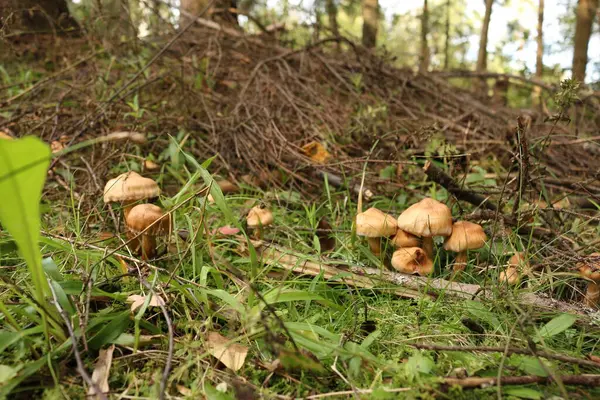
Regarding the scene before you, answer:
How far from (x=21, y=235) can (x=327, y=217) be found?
1.84 metres

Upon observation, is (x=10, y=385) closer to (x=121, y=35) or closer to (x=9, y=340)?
(x=9, y=340)

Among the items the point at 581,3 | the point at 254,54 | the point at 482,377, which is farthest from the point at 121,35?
the point at 581,3

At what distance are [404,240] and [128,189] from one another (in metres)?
1.36

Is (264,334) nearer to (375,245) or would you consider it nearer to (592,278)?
(375,245)

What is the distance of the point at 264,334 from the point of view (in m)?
1.19

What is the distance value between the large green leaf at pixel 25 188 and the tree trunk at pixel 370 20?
6.94m

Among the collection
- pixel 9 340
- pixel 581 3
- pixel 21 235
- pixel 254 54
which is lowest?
pixel 9 340

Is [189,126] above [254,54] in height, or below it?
below

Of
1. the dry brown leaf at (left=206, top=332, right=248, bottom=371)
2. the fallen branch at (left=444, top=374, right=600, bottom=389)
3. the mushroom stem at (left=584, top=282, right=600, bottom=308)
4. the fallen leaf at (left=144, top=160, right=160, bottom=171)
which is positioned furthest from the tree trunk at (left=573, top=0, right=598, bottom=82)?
the dry brown leaf at (left=206, top=332, right=248, bottom=371)

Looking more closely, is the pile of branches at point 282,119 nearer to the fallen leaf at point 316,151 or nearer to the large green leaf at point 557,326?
the fallen leaf at point 316,151

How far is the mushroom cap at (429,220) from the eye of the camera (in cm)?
198

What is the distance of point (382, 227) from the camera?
205cm

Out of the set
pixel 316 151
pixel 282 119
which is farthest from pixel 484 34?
pixel 316 151

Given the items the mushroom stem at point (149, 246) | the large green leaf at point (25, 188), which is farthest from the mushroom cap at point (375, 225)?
the large green leaf at point (25, 188)
